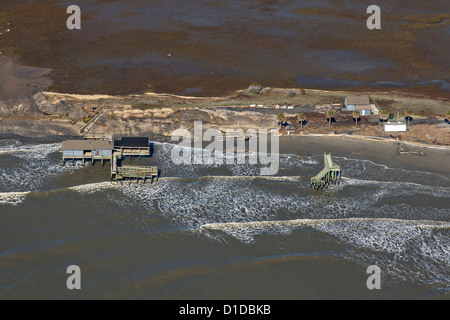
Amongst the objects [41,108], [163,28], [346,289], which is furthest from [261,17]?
[346,289]

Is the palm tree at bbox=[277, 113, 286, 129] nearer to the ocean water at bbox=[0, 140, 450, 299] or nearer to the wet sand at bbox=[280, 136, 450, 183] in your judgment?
the wet sand at bbox=[280, 136, 450, 183]

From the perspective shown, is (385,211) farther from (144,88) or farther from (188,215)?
(144,88)

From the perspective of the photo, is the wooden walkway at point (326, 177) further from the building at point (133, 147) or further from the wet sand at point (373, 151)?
the building at point (133, 147)

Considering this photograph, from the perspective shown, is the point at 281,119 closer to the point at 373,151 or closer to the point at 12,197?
the point at 373,151

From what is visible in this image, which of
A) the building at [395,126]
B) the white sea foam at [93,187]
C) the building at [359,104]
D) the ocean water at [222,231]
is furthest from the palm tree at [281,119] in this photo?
the white sea foam at [93,187]

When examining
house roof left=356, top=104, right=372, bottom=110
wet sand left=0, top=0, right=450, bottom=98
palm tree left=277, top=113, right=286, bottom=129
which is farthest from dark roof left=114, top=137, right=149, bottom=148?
house roof left=356, top=104, right=372, bottom=110
